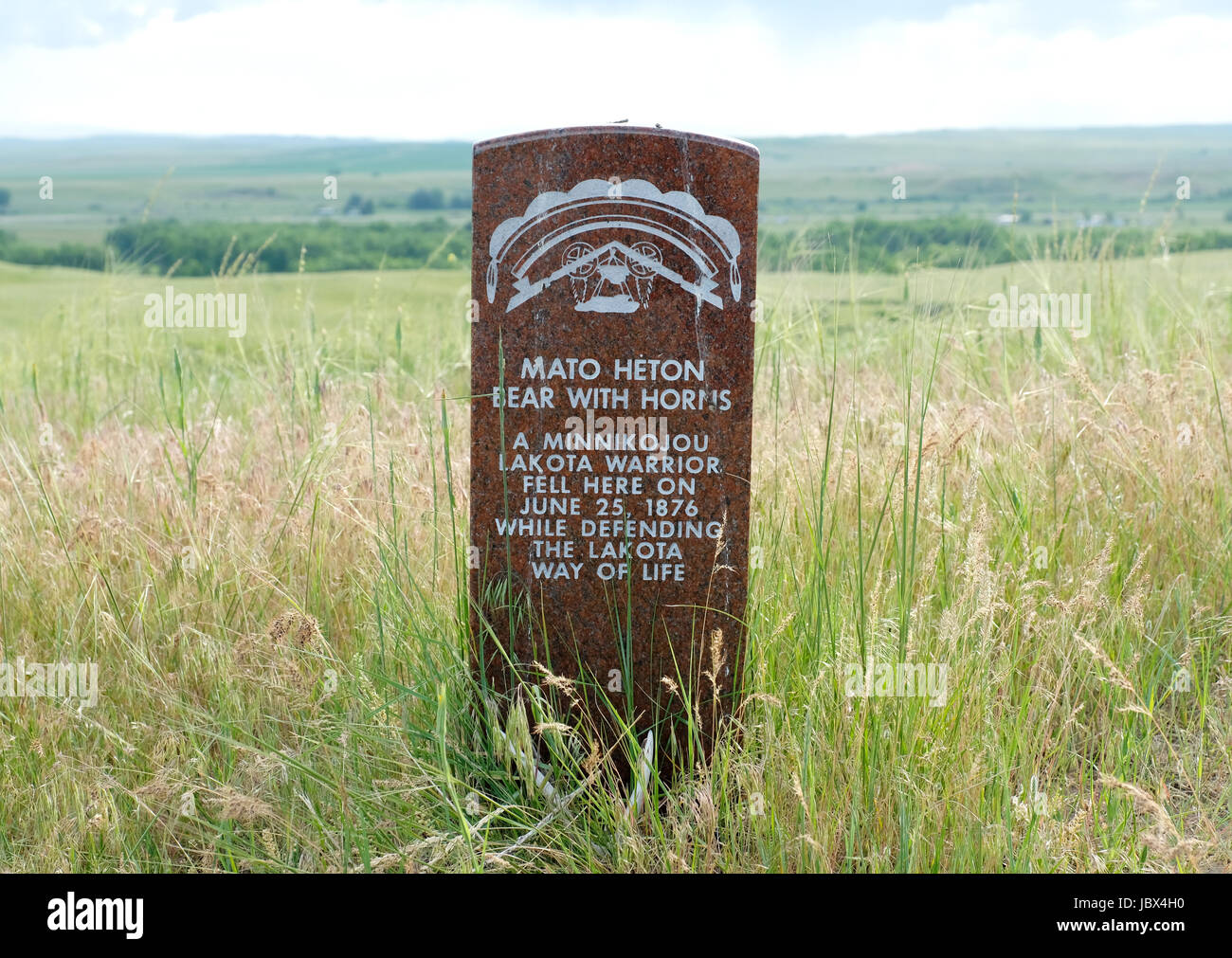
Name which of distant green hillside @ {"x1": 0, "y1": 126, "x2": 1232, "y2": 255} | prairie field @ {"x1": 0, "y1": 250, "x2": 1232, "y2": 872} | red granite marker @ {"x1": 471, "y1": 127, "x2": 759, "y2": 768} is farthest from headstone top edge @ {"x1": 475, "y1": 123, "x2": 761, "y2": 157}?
distant green hillside @ {"x1": 0, "y1": 126, "x2": 1232, "y2": 255}

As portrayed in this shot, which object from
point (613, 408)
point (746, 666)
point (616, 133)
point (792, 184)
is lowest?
point (746, 666)

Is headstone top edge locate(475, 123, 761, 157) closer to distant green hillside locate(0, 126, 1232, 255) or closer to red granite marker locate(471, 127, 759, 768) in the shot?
red granite marker locate(471, 127, 759, 768)

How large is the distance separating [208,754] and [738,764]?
169 centimetres

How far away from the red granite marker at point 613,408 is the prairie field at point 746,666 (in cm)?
20

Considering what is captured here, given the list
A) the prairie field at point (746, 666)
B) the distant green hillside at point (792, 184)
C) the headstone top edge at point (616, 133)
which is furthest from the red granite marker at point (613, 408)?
the distant green hillside at point (792, 184)

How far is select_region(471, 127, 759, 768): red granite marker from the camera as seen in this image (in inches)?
128

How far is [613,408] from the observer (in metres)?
3.30

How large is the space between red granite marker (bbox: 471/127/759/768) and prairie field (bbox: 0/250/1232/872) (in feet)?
0.67

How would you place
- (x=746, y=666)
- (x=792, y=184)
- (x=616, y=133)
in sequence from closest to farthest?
1. (x=616, y=133)
2. (x=746, y=666)
3. (x=792, y=184)

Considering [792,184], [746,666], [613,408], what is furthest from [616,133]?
[792,184]

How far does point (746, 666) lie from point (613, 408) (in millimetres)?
922

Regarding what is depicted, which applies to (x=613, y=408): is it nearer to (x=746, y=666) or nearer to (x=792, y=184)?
(x=746, y=666)
